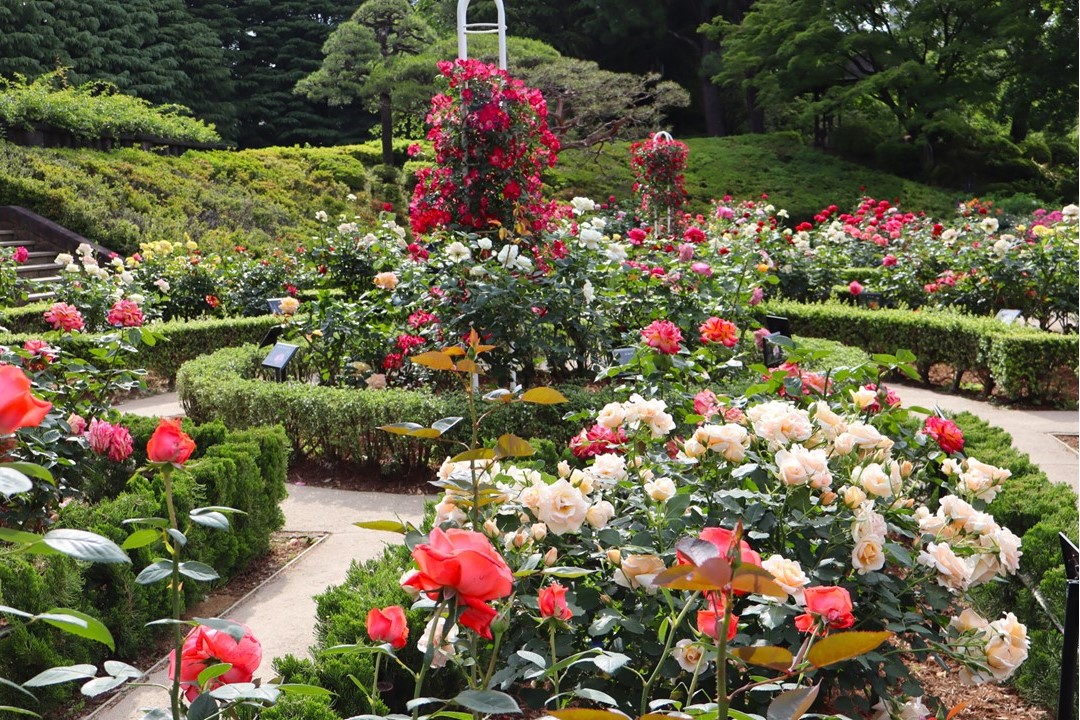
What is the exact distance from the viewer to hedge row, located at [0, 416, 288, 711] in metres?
2.44

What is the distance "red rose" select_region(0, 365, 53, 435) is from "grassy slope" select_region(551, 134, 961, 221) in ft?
65.8

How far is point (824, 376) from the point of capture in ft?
8.68

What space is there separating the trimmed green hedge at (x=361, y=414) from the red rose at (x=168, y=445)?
10.5ft

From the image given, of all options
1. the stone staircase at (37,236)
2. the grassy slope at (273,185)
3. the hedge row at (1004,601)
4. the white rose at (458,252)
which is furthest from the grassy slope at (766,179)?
the hedge row at (1004,601)

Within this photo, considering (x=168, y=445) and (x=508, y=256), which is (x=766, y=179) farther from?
(x=168, y=445)

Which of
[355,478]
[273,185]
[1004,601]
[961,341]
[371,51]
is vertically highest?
[371,51]

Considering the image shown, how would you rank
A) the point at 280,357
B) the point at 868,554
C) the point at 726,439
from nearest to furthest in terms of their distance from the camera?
the point at 868,554, the point at 726,439, the point at 280,357

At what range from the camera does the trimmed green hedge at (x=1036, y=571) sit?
8.10ft

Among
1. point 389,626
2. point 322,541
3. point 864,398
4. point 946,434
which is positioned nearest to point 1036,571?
point 946,434

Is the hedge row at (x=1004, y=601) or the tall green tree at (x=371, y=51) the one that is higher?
the tall green tree at (x=371, y=51)

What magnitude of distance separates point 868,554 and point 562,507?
58 centimetres

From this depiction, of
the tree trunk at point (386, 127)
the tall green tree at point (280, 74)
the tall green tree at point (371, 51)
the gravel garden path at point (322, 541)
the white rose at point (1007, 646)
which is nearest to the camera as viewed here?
the white rose at point (1007, 646)

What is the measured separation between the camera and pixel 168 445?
1.19 metres

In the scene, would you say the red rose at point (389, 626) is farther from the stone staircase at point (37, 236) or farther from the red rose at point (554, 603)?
the stone staircase at point (37, 236)
